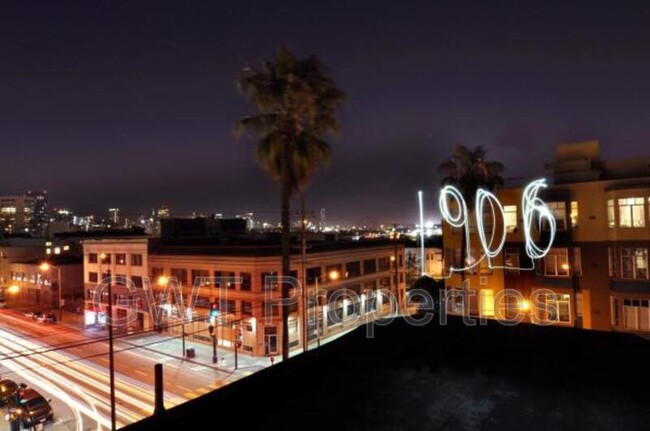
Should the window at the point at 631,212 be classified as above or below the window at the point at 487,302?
above

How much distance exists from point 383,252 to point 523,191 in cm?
3251

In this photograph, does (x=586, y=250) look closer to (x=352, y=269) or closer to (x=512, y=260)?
(x=512, y=260)

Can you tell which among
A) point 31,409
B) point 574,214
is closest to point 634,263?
point 574,214

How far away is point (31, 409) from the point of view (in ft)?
94.2

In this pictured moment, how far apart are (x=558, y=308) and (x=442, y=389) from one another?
2572 cm

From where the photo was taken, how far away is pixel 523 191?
3156 centimetres

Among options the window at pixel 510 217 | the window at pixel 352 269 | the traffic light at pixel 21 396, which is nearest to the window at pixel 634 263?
the window at pixel 510 217

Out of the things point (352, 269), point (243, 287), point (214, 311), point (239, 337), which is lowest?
point (239, 337)

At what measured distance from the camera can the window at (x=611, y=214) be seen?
27.9 meters

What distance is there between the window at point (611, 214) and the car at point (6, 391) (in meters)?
40.2

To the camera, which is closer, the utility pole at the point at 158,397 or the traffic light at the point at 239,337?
the utility pole at the point at 158,397

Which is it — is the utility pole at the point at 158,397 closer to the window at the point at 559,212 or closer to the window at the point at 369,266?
the window at the point at 559,212

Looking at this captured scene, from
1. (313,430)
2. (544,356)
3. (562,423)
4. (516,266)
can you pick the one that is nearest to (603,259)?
(516,266)

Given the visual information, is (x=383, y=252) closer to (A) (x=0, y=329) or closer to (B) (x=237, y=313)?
(B) (x=237, y=313)
